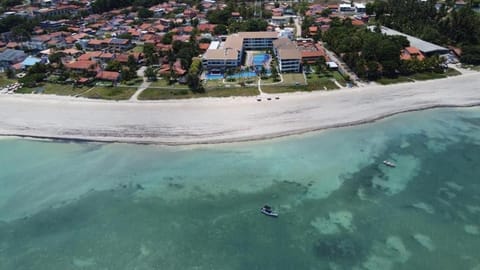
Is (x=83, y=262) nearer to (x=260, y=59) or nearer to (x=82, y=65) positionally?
(x=82, y=65)

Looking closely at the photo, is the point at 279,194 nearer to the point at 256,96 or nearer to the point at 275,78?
the point at 256,96

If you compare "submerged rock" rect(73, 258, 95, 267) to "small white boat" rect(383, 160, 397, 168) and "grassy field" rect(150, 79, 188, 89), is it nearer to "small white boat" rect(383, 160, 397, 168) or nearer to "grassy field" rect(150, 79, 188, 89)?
"small white boat" rect(383, 160, 397, 168)

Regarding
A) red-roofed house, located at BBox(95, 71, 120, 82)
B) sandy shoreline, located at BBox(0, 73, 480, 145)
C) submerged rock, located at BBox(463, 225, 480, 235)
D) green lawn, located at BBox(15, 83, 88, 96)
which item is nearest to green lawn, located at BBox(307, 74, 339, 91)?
sandy shoreline, located at BBox(0, 73, 480, 145)

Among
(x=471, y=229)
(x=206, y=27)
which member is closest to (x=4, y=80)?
(x=206, y=27)

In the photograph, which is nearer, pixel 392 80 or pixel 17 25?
pixel 392 80

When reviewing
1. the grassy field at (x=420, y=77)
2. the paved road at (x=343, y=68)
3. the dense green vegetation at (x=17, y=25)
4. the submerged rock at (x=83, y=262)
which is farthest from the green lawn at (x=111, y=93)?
the grassy field at (x=420, y=77)

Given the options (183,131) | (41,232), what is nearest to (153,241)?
(41,232)
